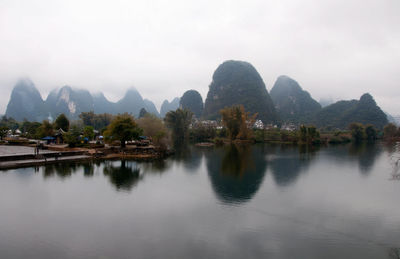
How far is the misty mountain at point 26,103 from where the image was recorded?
118906 mm

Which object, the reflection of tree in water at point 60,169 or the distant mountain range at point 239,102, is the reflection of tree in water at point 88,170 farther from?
the distant mountain range at point 239,102

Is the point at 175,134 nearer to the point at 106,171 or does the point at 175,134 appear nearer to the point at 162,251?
the point at 106,171

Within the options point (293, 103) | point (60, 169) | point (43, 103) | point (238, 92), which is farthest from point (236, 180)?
point (293, 103)

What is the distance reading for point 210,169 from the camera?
81.1ft

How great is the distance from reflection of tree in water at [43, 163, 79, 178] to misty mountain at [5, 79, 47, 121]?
11893 centimetres

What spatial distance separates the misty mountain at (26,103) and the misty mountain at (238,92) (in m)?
88.6

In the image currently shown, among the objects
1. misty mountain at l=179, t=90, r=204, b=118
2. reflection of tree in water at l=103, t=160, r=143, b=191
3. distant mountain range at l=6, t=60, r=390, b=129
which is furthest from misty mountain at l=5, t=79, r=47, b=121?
reflection of tree in water at l=103, t=160, r=143, b=191

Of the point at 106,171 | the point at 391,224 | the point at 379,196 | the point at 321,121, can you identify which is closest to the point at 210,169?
the point at 106,171

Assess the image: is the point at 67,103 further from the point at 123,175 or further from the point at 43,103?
the point at 123,175

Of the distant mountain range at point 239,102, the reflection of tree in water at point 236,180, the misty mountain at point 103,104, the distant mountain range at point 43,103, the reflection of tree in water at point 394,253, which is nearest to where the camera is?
the reflection of tree in water at point 394,253

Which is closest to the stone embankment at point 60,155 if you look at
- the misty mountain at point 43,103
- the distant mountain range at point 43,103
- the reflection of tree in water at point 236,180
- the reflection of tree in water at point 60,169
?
the reflection of tree in water at point 60,169

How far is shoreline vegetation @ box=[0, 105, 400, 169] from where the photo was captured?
2891 cm

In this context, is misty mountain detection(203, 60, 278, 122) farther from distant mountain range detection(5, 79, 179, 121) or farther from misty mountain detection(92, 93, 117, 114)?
distant mountain range detection(5, 79, 179, 121)

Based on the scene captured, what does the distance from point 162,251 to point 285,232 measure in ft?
17.4
